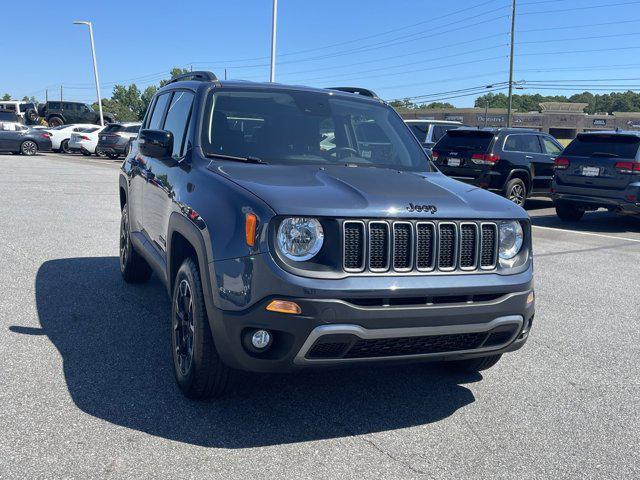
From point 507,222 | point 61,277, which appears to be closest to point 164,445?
point 507,222

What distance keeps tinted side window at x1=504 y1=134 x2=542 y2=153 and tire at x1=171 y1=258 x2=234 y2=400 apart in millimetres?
11377

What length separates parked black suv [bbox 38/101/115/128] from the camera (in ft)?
146

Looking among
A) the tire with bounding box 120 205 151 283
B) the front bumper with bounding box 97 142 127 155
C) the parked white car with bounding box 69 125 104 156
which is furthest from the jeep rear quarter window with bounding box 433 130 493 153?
the parked white car with bounding box 69 125 104 156

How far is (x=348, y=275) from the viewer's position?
328 cm

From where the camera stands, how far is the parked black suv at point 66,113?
1752 inches

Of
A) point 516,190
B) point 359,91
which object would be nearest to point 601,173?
point 516,190

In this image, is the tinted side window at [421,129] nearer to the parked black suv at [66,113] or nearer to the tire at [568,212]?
the tire at [568,212]

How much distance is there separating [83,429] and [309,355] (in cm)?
125

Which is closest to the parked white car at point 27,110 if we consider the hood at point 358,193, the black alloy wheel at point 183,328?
the black alloy wheel at point 183,328

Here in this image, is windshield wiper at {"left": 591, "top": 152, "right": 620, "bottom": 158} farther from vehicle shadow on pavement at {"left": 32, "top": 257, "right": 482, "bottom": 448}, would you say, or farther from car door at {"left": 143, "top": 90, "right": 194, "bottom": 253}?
car door at {"left": 143, "top": 90, "right": 194, "bottom": 253}

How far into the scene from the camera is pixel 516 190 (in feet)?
46.8

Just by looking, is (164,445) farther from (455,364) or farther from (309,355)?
(455,364)

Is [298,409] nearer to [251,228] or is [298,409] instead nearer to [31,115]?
[251,228]

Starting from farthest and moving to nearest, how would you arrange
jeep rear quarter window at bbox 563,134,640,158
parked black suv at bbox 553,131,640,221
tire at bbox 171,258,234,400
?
jeep rear quarter window at bbox 563,134,640,158
parked black suv at bbox 553,131,640,221
tire at bbox 171,258,234,400
